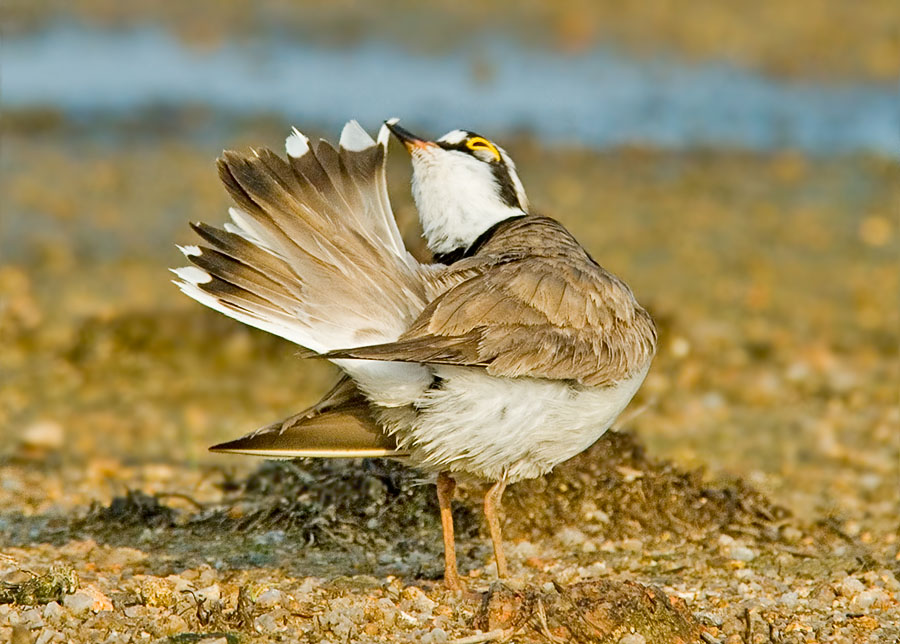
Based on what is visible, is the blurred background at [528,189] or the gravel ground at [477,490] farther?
the blurred background at [528,189]

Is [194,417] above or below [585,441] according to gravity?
below

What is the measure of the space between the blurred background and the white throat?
6.09 ft

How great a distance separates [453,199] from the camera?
5570 mm

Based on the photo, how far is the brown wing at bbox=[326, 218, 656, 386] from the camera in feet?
14.8

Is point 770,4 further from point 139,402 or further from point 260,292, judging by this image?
point 260,292

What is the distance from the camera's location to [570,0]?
1728cm

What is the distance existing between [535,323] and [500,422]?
1.13ft

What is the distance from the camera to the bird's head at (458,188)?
554 centimetres

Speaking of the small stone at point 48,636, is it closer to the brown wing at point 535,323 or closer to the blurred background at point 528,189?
the brown wing at point 535,323

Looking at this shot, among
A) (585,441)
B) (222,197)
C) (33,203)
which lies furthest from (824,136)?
(585,441)

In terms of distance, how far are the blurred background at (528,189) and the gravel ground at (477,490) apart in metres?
0.03

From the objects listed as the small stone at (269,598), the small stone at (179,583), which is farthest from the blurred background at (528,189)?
the small stone at (269,598)

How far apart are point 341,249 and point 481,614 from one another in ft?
4.22

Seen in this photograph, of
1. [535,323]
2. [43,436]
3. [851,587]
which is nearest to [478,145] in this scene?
[535,323]
